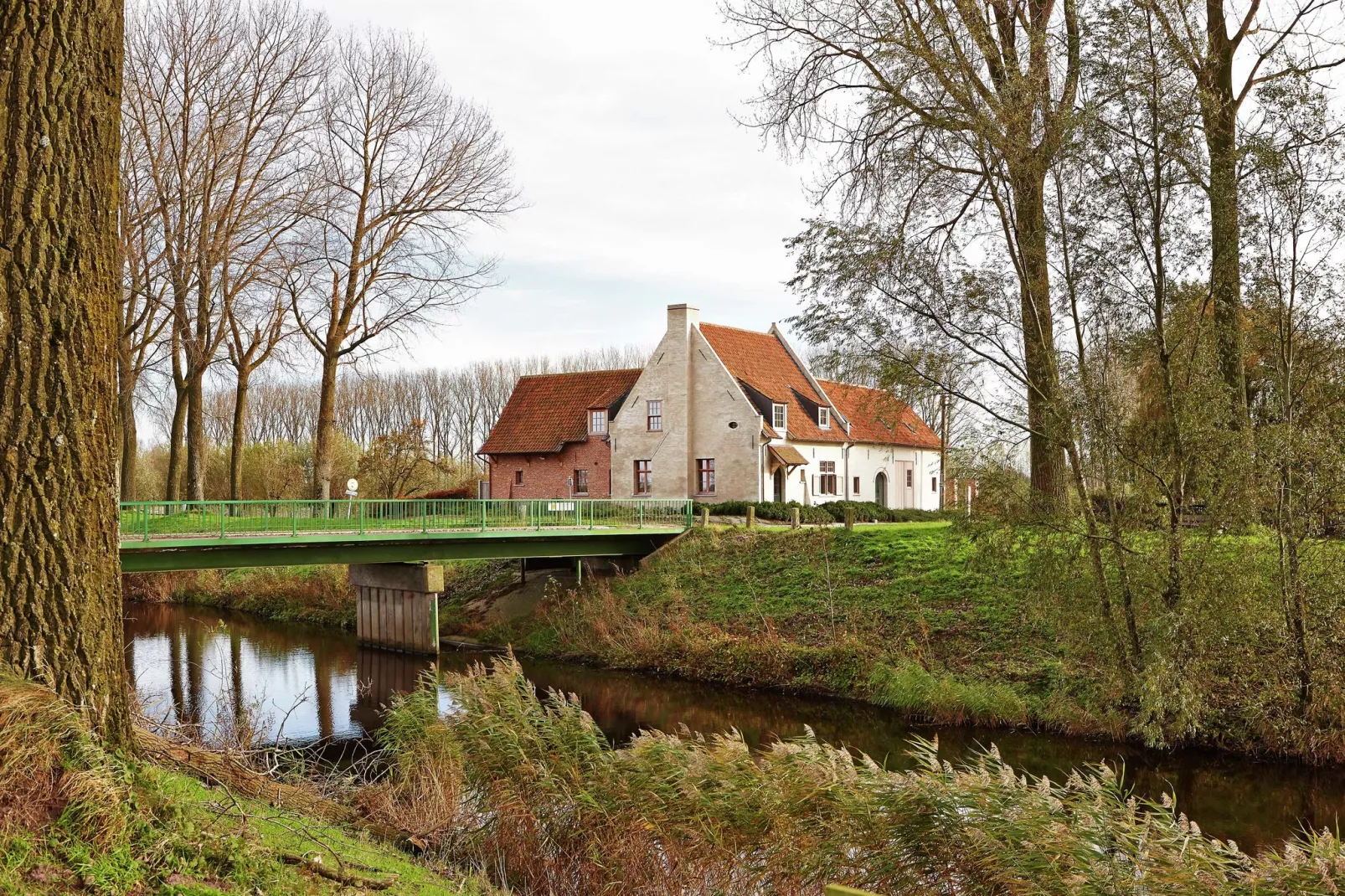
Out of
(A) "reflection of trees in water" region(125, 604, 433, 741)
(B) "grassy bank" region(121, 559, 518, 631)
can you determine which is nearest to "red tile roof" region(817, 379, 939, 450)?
(B) "grassy bank" region(121, 559, 518, 631)

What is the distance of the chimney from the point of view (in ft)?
120

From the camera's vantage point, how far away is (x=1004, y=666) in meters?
17.7

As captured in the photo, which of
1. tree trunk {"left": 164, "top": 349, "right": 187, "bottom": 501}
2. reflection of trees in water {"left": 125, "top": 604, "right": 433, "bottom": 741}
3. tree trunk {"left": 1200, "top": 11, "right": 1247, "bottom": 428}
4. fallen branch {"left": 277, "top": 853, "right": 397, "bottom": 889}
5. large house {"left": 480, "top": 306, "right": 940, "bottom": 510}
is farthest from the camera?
large house {"left": 480, "top": 306, "right": 940, "bottom": 510}

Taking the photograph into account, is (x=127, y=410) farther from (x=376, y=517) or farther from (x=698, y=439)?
(x=698, y=439)

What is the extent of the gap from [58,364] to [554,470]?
34368 millimetres

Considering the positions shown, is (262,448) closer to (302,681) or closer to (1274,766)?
(302,681)

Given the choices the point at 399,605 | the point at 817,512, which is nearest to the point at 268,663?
the point at 399,605

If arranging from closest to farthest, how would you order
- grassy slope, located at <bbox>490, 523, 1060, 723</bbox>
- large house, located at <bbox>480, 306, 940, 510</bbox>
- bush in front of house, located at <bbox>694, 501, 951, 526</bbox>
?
grassy slope, located at <bbox>490, 523, 1060, 723</bbox> → bush in front of house, located at <bbox>694, 501, 951, 526</bbox> → large house, located at <bbox>480, 306, 940, 510</bbox>

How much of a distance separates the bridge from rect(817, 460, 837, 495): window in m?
8.71

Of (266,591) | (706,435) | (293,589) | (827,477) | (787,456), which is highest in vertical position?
(706,435)

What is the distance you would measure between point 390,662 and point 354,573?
13.0 ft

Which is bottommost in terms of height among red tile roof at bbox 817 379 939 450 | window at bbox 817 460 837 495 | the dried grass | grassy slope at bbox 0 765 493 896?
grassy slope at bbox 0 765 493 896

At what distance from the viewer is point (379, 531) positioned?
22.7m

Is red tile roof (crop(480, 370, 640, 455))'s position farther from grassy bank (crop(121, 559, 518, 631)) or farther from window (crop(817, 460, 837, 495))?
grassy bank (crop(121, 559, 518, 631))
